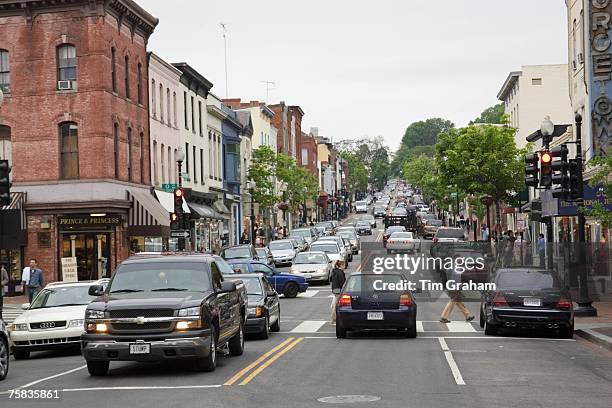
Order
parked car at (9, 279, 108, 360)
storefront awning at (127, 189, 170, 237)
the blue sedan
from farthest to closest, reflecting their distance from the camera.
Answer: storefront awning at (127, 189, 170, 237)
the blue sedan
parked car at (9, 279, 108, 360)

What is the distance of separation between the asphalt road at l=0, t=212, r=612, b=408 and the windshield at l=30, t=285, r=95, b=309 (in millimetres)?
1133

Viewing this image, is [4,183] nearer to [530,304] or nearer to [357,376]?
[357,376]

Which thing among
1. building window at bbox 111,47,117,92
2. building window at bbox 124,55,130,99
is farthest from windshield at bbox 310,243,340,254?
building window at bbox 111,47,117,92

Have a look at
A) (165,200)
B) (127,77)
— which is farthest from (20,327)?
(165,200)

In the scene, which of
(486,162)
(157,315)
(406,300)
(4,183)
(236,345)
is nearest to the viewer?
(157,315)

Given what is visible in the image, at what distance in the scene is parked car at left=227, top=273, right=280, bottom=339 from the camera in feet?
76.7

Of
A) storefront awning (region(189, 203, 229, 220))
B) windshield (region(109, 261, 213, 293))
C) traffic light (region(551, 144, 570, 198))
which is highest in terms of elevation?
traffic light (region(551, 144, 570, 198))

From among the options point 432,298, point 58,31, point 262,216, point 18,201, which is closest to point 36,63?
point 58,31

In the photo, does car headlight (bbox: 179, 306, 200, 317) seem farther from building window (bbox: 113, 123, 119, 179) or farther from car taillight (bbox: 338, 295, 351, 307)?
building window (bbox: 113, 123, 119, 179)

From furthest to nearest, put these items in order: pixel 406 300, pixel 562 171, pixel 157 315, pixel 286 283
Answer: pixel 286 283
pixel 562 171
pixel 406 300
pixel 157 315

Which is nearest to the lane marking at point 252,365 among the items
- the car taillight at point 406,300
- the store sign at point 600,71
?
the car taillight at point 406,300

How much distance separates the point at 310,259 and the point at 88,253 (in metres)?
10.1

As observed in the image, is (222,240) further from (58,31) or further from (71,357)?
(71,357)

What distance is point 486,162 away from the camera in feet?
207
